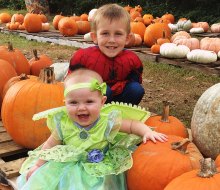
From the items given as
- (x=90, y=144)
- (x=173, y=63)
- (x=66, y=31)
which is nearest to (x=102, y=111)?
(x=90, y=144)

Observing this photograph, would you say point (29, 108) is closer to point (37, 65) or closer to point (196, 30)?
point (37, 65)

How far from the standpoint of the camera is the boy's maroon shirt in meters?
3.38

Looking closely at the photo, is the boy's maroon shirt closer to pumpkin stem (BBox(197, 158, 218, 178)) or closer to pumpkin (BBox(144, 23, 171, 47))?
pumpkin stem (BBox(197, 158, 218, 178))

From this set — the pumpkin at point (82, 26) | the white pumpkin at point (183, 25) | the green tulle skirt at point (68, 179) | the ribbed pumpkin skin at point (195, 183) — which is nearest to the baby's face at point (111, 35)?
the green tulle skirt at point (68, 179)

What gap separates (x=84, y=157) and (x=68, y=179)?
6.9 inches

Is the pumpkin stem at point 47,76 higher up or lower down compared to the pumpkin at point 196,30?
higher up

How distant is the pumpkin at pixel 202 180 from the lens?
6.33 ft

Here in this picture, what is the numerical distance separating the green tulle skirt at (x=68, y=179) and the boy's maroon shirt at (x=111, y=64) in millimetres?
1046

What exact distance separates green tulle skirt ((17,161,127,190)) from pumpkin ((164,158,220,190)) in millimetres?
500

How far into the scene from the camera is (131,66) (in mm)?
3482

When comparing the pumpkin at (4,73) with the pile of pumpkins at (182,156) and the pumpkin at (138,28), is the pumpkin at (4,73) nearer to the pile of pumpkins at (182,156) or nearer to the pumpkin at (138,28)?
the pile of pumpkins at (182,156)

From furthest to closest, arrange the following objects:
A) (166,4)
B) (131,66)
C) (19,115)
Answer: (166,4) < (131,66) < (19,115)

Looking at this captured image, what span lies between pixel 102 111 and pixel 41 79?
757 millimetres

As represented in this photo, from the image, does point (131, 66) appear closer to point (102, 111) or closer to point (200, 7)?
point (102, 111)
